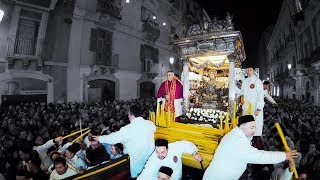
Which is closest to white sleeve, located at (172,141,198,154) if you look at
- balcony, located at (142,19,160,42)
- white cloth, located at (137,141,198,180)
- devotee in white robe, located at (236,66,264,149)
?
white cloth, located at (137,141,198,180)

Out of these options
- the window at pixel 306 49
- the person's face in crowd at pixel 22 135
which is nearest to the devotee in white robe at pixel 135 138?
the person's face in crowd at pixel 22 135

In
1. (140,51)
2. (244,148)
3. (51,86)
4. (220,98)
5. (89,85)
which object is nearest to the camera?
(244,148)

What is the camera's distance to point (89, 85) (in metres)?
17.1

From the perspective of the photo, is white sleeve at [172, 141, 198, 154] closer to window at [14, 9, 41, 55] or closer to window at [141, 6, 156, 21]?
window at [14, 9, 41, 55]

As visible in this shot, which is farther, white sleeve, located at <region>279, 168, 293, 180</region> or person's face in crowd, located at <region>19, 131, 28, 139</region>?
person's face in crowd, located at <region>19, 131, 28, 139</region>

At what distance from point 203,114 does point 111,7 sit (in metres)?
12.5

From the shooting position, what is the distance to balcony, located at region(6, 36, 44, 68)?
42.9 feet

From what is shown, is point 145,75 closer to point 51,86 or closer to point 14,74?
point 51,86

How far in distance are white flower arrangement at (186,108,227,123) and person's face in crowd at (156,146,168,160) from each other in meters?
4.73

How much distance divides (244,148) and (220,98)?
6379mm

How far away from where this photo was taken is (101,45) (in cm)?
1762

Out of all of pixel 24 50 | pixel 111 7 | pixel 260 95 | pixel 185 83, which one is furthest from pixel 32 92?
pixel 260 95

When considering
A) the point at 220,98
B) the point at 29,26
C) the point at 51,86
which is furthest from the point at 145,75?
the point at 220,98

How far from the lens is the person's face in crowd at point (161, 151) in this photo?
160 inches
